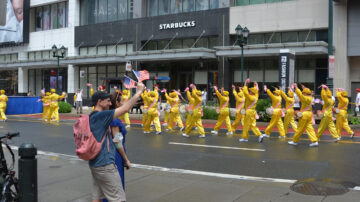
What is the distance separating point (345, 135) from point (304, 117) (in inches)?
157

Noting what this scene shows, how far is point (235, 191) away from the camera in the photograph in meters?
6.22

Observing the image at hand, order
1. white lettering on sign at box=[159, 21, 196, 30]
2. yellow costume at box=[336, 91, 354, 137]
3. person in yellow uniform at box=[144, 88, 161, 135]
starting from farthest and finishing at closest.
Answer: white lettering on sign at box=[159, 21, 196, 30]
person in yellow uniform at box=[144, 88, 161, 135]
yellow costume at box=[336, 91, 354, 137]

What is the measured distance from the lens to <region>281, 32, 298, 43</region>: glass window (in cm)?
2602

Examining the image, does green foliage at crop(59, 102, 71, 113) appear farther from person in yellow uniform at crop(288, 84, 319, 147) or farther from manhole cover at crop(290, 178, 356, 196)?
manhole cover at crop(290, 178, 356, 196)

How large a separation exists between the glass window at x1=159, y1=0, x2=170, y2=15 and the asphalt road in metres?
19.6

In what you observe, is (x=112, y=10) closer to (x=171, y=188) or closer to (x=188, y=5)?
(x=188, y=5)

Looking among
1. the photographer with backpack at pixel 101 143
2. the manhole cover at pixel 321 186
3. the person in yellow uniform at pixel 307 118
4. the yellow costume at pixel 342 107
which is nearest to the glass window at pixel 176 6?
the yellow costume at pixel 342 107

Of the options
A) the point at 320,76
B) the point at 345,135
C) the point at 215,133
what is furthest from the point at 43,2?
the point at 345,135

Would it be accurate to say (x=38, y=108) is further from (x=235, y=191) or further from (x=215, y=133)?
(x=235, y=191)

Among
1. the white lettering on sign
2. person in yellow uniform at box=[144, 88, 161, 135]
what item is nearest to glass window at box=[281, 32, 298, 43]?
the white lettering on sign

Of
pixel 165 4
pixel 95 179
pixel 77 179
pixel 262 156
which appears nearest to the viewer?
pixel 95 179

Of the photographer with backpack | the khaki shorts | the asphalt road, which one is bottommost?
the asphalt road

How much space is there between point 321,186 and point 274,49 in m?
18.7

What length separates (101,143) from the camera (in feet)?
13.4
